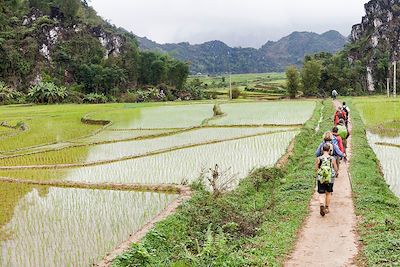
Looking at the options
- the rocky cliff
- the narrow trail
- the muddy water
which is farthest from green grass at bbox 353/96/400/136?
the rocky cliff

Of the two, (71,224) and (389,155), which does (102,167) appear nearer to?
(71,224)

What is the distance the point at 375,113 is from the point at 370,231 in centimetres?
1647

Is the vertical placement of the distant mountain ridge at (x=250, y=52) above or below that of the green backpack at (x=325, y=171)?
above

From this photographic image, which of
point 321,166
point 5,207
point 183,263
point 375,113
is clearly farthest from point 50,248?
point 375,113

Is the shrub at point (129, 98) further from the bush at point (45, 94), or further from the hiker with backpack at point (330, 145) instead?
the hiker with backpack at point (330, 145)

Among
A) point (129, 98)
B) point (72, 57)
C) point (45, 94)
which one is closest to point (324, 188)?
point (45, 94)

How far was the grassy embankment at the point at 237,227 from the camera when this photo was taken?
4824 millimetres

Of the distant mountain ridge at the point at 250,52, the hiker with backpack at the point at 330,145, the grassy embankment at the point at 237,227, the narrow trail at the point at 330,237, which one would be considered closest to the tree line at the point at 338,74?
the grassy embankment at the point at 237,227

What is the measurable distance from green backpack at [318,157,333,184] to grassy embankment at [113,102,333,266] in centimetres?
60

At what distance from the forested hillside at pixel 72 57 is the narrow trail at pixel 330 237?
39.0 metres

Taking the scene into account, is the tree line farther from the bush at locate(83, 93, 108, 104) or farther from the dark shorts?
the dark shorts

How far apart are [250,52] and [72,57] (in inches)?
3927

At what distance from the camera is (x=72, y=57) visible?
51.1m

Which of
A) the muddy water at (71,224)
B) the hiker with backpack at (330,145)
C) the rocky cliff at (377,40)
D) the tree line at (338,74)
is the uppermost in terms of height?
the rocky cliff at (377,40)
